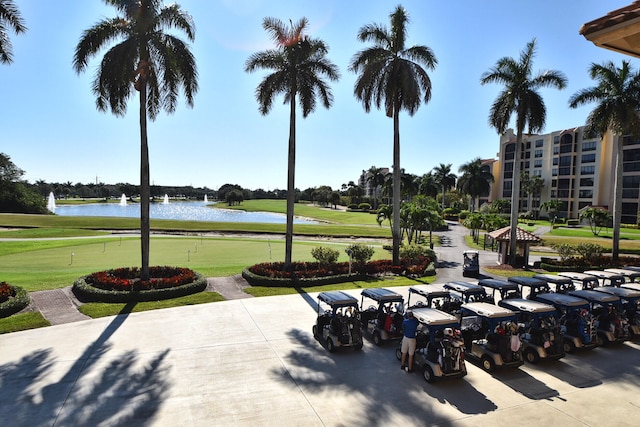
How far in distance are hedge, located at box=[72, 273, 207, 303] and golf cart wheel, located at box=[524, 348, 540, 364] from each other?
14197 mm

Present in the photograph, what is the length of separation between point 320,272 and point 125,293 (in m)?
10.2

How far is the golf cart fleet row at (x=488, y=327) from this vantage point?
1006 cm

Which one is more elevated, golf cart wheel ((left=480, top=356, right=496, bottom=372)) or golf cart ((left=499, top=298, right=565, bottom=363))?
golf cart ((left=499, top=298, right=565, bottom=363))

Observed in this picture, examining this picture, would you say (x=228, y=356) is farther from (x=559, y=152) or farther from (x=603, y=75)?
(x=559, y=152)

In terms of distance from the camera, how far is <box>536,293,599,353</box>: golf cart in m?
11.9

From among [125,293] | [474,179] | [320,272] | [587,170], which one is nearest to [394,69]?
[320,272]

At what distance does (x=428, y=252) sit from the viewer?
29.2 m

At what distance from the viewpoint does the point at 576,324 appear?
40.2 ft

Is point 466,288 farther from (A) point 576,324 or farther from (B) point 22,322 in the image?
(B) point 22,322

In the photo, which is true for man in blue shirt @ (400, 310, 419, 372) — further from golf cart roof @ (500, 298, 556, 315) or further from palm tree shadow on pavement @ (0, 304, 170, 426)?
palm tree shadow on pavement @ (0, 304, 170, 426)

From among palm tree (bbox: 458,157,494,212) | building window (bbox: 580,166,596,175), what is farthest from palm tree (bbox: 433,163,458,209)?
building window (bbox: 580,166,596,175)

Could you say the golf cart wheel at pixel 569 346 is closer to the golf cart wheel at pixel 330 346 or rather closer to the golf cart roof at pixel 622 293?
the golf cart roof at pixel 622 293

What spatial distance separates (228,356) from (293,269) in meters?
11.8

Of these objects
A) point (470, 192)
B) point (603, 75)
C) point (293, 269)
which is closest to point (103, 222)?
point (293, 269)
